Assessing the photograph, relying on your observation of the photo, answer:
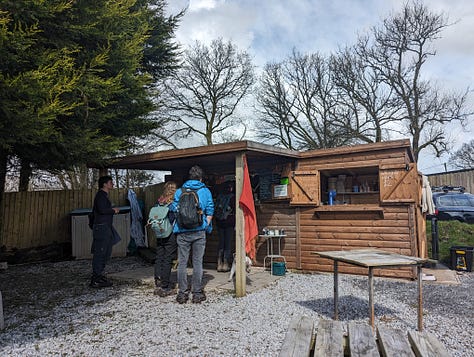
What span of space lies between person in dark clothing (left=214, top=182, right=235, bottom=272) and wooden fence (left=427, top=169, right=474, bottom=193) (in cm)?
1496

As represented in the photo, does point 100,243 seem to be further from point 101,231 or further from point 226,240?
point 226,240

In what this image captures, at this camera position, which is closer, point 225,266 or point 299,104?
point 225,266

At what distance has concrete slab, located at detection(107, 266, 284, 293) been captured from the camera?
209 inches

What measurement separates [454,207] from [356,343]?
1087 centimetres

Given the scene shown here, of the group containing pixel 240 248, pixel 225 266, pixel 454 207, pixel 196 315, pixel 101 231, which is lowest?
pixel 196 315

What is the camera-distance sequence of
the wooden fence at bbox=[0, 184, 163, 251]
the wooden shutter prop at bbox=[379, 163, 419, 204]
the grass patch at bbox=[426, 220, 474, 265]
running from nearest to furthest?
the wooden shutter prop at bbox=[379, 163, 419, 204], the wooden fence at bbox=[0, 184, 163, 251], the grass patch at bbox=[426, 220, 474, 265]

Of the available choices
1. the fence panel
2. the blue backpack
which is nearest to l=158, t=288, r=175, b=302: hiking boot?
the blue backpack

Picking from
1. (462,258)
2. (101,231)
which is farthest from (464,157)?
(101,231)

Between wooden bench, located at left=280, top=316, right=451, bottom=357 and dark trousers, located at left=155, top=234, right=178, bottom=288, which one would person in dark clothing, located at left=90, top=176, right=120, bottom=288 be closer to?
dark trousers, located at left=155, top=234, right=178, bottom=288

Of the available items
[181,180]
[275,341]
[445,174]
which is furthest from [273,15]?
[445,174]

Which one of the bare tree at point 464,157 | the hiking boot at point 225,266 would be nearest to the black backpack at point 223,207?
the hiking boot at point 225,266

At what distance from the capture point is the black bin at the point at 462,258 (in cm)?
671

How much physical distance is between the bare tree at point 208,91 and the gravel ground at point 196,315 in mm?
11755

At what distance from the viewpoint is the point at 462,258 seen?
6.77 meters
